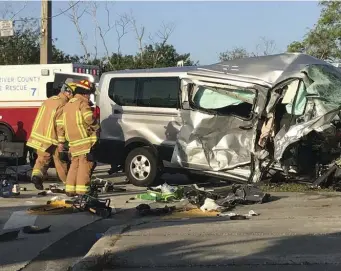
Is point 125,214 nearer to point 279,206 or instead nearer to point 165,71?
point 279,206

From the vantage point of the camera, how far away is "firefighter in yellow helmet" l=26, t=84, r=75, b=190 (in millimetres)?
9547

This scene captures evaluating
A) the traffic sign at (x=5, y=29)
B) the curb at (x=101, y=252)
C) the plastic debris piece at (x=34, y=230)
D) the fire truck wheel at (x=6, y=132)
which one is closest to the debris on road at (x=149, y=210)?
the curb at (x=101, y=252)

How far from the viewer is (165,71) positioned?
10539 mm

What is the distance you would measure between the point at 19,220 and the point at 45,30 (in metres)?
11.1

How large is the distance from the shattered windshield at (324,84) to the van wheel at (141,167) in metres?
3.03

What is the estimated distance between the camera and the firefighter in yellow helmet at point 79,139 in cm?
870

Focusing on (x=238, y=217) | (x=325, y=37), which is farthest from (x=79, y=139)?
(x=325, y=37)

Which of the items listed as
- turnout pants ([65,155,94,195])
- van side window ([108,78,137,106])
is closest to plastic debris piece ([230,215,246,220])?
turnout pants ([65,155,94,195])

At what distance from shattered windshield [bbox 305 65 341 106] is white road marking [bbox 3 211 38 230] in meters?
4.52

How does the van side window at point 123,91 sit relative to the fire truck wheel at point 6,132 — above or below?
above

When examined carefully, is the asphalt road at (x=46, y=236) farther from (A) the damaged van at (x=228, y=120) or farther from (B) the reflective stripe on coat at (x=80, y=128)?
(A) the damaged van at (x=228, y=120)

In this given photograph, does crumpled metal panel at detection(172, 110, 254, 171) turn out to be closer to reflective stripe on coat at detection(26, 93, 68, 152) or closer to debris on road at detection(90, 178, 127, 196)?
debris on road at detection(90, 178, 127, 196)

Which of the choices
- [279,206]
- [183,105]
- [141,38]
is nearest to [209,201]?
[279,206]

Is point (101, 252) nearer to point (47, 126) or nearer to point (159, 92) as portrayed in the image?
point (47, 126)
